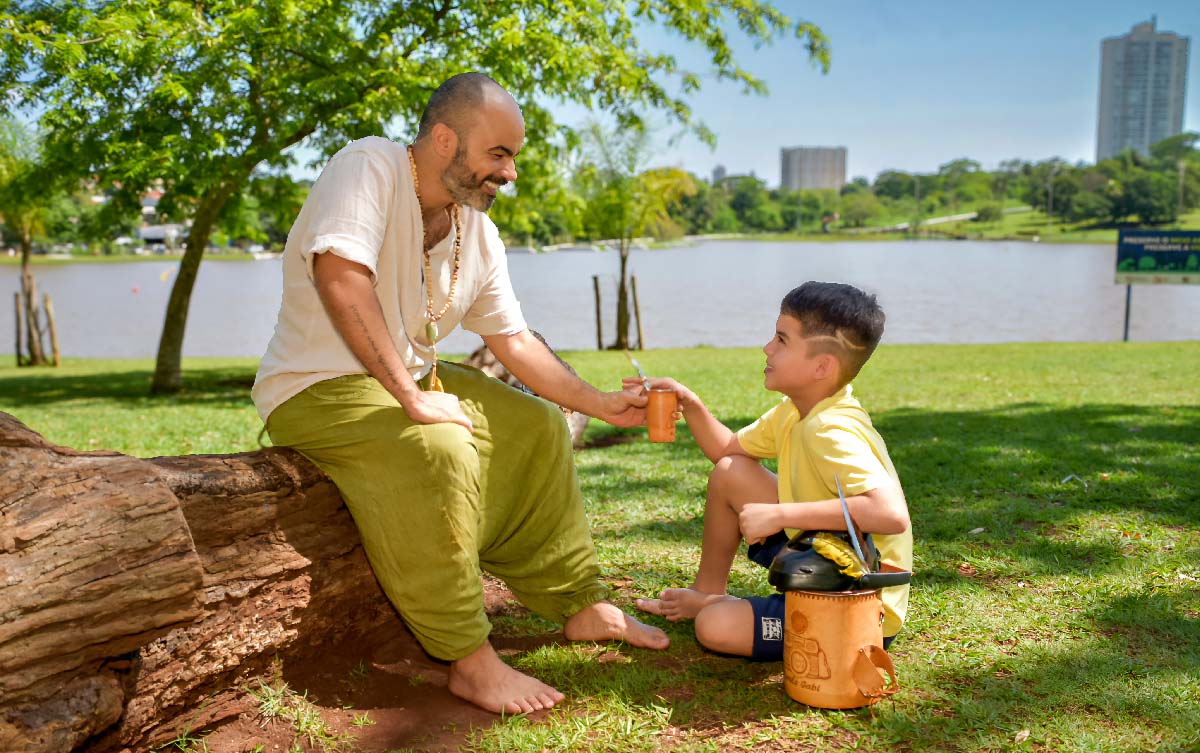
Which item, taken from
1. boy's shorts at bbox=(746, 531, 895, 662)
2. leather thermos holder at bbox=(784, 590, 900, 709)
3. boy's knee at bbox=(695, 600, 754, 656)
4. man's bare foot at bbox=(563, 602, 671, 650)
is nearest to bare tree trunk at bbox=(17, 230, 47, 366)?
man's bare foot at bbox=(563, 602, 671, 650)

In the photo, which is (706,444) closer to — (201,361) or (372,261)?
(372,261)

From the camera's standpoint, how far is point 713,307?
29.1 m

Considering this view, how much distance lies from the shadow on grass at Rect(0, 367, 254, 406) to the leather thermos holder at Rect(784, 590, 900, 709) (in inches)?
363

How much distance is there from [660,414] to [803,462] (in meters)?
0.49

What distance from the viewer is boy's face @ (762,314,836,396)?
120 inches

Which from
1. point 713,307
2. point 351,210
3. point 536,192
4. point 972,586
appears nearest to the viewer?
point 351,210

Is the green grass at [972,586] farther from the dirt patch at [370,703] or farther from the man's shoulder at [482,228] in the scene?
the man's shoulder at [482,228]

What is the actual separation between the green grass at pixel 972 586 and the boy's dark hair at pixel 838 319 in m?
1.02

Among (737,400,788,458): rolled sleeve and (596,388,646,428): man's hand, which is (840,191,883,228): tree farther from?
(737,400,788,458): rolled sleeve

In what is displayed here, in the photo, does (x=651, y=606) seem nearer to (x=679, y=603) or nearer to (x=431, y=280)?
(x=679, y=603)

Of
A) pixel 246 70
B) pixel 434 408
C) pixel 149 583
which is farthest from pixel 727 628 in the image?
pixel 246 70

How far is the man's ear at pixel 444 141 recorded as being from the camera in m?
3.05

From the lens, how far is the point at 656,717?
2.84m

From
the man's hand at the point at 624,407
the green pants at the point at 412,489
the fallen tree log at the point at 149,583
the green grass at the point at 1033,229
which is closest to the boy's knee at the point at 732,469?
the man's hand at the point at 624,407
